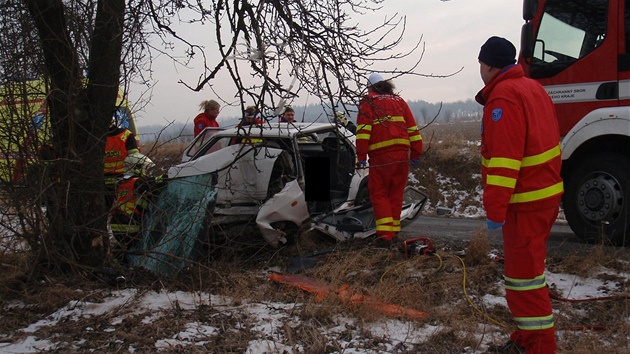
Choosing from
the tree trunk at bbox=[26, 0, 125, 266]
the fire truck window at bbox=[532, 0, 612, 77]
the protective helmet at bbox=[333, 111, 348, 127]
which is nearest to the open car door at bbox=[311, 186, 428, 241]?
the protective helmet at bbox=[333, 111, 348, 127]

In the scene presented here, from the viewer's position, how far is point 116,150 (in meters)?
6.15

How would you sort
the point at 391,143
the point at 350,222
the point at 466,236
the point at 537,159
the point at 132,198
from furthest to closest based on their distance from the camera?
the point at 466,236 → the point at 350,222 → the point at 391,143 → the point at 132,198 → the point at 537,159

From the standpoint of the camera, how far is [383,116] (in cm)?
542

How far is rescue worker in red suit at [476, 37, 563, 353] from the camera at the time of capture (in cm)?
350

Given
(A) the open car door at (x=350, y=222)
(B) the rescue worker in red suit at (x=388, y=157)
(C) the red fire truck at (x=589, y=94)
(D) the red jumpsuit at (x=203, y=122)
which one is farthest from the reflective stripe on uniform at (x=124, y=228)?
(C) the red fire truck at (x=589, y=94)

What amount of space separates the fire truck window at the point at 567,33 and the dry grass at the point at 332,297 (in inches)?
81.3

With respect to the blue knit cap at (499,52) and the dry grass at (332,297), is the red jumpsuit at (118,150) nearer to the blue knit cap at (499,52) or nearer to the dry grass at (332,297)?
the dry grass at (332,297)

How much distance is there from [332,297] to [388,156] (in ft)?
7.63

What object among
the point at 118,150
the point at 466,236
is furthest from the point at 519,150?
the point at 118,150

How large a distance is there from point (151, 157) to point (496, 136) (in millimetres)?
3383

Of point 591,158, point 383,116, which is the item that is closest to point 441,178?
point 591,158

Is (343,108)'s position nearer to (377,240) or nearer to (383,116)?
(383,116)

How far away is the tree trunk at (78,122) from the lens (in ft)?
16.0

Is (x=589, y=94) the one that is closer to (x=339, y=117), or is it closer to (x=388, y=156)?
(x=388, y=156)
